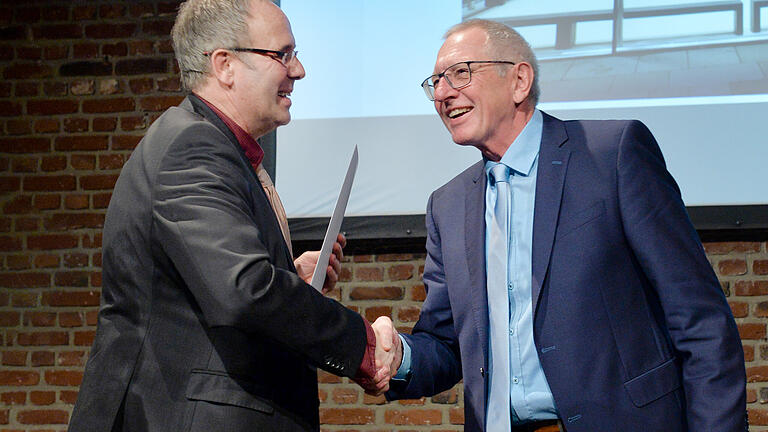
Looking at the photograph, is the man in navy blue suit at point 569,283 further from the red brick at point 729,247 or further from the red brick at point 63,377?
the red brick at point 63,377

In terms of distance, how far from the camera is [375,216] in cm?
324

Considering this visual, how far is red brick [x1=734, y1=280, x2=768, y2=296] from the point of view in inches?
121

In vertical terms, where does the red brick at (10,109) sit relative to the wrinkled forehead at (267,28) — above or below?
below

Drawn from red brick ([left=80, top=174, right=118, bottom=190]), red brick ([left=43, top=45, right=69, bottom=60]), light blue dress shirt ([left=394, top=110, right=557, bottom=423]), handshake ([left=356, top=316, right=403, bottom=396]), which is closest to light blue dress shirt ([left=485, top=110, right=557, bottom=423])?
light blue dress shirt ([left=394, top=110, right=557, bottom=423])

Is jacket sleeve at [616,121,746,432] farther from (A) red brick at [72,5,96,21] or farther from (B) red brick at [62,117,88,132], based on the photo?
(A) red brick at [72,5,96,21]

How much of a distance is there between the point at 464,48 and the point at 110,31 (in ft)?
6.92

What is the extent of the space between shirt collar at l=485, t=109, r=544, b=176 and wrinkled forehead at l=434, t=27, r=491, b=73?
22cm

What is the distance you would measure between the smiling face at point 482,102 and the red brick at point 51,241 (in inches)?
83.0

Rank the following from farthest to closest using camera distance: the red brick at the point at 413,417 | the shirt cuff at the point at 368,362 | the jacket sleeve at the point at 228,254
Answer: the red brick at the point at 413,417
the shirt cuff at the point at 368,362
the jacket sleeve at the point at 228,254

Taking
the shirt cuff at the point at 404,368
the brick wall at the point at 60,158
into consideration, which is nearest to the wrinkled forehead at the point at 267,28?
the shirt cuff at the point at 404,368

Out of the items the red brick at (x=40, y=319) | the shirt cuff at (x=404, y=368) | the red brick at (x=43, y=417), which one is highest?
the shirt cuff at (x=404, y=368)

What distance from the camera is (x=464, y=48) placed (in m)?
2.12

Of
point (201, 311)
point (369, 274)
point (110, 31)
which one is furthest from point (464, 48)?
point (110, 31)

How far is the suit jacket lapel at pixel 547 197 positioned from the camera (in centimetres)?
184
